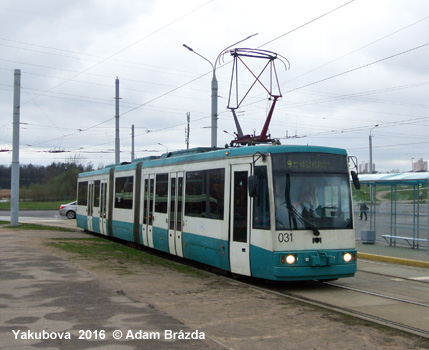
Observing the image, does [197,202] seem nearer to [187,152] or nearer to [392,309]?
[187,152]

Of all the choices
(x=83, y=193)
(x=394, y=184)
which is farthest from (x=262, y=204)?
(x=83, y=193)

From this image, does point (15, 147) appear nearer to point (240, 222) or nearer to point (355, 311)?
point (240, 222)

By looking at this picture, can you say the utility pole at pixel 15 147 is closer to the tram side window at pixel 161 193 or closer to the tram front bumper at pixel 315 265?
the tram side window at pixel 161 193

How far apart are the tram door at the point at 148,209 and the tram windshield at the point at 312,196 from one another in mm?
6978

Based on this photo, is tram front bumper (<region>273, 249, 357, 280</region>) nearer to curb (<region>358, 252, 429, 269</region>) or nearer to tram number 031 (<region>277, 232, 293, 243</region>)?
tram number 031 (<region>277, 232, 293, 243</region>)

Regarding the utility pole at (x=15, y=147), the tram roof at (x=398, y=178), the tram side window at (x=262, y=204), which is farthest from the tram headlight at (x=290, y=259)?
the utility pole at (x=15, y=147)

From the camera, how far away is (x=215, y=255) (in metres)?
13.0

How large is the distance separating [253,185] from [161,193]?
6.21m

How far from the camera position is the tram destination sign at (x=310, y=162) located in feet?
37.1

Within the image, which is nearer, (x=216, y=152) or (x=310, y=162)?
(x=310, y=162)

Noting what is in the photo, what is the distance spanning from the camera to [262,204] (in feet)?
36.9

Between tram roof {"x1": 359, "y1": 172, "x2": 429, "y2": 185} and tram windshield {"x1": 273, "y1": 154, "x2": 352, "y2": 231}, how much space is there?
304 inches

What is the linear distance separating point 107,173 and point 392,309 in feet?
51.5

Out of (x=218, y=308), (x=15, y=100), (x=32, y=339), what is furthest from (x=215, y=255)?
(x=15, y=100)
